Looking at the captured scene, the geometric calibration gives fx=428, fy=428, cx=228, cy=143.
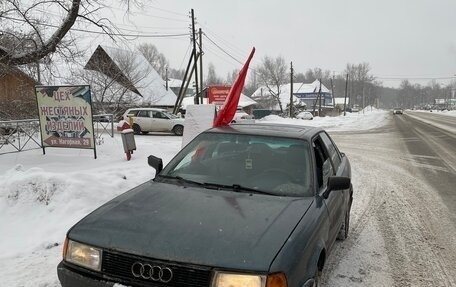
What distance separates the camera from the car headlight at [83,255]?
8.97 ft

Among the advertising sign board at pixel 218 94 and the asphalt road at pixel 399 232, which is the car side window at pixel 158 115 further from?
the asphalt road at pixel 399 232

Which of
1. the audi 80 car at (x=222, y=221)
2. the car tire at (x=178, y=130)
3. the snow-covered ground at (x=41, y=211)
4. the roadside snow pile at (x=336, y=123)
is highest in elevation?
the audi 80 car at (x=222, y=221)

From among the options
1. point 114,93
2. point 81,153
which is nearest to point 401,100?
point 114,93

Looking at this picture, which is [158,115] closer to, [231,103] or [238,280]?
[231,103]

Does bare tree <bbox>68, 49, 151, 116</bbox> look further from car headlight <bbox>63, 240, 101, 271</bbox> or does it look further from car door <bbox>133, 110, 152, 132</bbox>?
car headlight <bbox>63, 240, 101, 271</bbox>

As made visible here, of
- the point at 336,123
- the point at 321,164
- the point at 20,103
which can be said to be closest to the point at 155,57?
the point at 336,123

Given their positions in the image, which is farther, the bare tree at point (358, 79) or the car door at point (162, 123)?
the bare tree at point (358, 79)

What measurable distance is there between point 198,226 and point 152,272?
1.44 feet

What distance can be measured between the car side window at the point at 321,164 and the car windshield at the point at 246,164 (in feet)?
0.47

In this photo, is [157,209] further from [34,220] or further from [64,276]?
[34,220]

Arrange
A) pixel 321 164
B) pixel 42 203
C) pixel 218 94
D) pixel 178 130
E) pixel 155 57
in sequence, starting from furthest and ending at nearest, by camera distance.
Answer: pixel 155 57, pixel 218 94, pixel 178 130, pixel 42 203, pixel 321 164

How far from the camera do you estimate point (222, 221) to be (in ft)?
9.45

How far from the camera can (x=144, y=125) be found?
2419 centimetres


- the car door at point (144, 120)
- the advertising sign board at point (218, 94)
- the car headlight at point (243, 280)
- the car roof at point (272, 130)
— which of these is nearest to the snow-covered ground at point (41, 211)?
the car headlight at point (243, 280)
